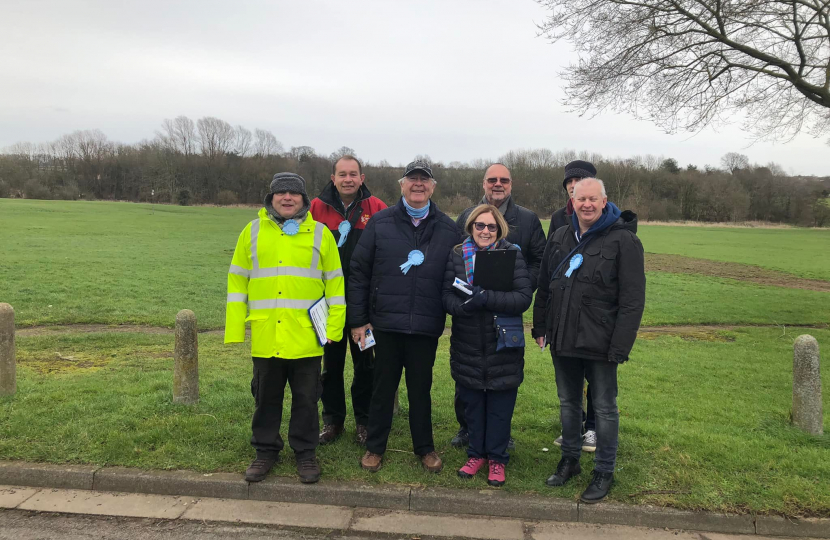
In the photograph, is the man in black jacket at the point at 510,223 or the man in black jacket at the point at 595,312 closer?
the man in black jacket at the point at 595,312

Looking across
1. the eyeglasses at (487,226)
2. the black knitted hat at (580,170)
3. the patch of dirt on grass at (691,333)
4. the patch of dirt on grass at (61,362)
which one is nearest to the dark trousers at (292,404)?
the eyeglasses at (487,226)

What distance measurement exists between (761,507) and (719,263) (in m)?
28.2

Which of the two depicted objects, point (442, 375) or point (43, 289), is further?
point (43, 289)

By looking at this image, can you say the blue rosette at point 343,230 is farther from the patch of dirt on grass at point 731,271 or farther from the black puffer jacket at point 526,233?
the patch of dirt on grass at point 731,271

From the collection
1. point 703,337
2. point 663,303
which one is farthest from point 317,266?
point 663,303

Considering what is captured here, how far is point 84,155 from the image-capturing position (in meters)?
91.4

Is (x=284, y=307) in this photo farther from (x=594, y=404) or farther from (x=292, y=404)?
(x=594, y=404)

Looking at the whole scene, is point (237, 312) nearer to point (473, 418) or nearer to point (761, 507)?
point (473, 418)

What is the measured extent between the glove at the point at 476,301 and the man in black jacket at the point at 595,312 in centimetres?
56

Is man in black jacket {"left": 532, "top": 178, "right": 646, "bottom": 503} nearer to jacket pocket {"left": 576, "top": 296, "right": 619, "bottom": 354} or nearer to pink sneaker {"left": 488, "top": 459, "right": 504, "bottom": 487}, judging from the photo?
jacket pocket {"left": 576, "top": 296, "right": 619, "bottom": 354}

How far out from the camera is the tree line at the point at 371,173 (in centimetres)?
6969

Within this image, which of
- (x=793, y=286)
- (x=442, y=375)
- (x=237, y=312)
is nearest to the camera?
(x=237, y=312)

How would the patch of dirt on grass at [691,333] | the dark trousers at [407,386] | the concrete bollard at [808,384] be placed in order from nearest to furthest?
1. the dark trousers at [407,386]
2. the concrete bollard at [808,384]
3. the patch of dirt on grass at [691,333]

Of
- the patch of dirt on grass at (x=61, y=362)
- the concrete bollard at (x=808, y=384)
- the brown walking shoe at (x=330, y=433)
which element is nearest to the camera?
the brown walking shoe at (x=330, y=433)
